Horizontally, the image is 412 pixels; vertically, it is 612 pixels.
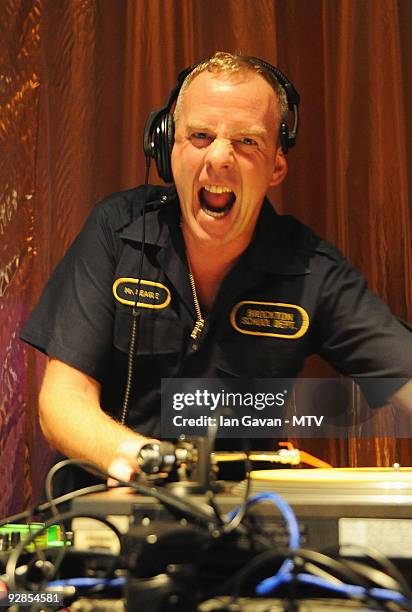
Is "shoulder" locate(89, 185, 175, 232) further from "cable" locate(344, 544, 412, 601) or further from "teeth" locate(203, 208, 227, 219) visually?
"cable" locate(344, 544, 412, 601)

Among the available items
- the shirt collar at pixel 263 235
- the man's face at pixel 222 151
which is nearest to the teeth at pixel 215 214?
the man's face at pixel 222 151

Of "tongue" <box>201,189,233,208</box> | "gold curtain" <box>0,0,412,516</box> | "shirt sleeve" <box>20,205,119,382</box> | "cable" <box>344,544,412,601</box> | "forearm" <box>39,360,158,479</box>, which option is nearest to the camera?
"cable" <box>344,544,412,601</box>

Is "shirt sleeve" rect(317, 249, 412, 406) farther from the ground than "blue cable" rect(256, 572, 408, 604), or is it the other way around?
"shirt sleeve" rect(317, 249, 412, 406)

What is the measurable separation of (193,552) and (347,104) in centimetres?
143

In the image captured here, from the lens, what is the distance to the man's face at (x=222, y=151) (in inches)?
55.2

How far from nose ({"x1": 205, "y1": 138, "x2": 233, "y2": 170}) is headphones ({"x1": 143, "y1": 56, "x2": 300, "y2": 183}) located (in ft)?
0.26

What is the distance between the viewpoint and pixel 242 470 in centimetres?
92

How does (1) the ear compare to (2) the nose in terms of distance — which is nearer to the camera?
(2) the nose

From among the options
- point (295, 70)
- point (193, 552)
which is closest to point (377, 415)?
point (295, 70)

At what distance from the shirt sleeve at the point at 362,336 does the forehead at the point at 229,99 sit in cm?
32

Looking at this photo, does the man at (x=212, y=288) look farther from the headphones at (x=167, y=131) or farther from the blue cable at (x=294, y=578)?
the blue cable at (x=294, y=578)

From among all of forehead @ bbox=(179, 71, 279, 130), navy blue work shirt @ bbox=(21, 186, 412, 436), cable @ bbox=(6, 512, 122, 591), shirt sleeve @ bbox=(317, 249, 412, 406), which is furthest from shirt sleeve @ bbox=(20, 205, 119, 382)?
cable @ bbox=(6, 512, 122, 591)

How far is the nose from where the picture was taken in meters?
1.39

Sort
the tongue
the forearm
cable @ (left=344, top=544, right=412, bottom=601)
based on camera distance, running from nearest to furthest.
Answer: cable @ (left=344, top=544, right=412, bottom=601) < the forearm < the tongue
